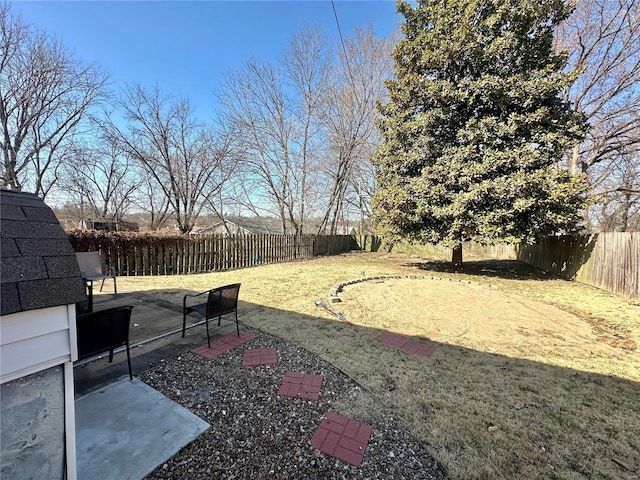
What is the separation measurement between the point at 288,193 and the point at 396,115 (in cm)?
777

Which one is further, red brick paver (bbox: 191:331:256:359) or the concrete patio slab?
red brick paver (bbox: 191:331:256:359)

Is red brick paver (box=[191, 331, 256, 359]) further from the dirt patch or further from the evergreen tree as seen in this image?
the evergreen tree

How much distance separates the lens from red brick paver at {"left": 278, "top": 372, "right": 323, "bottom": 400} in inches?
94.3

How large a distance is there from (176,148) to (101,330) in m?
14.4

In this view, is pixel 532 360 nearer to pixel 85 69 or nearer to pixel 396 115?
pixel 396 115

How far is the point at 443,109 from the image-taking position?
330 inches

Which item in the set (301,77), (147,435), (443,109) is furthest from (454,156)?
(301,77)

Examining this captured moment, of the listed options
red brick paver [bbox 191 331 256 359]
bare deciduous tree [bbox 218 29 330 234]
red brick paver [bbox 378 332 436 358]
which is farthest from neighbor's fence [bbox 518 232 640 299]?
bare deciduous tree [bbox 218 29 330 234]

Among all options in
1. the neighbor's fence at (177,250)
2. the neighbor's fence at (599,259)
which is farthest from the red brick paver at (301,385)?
the neighbor's fence at (599,259)

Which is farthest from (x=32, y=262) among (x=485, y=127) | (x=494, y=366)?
(x=485, y=127)

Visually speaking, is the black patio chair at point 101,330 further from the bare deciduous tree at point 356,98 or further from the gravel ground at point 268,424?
the bare deciduous tree at point 356,98

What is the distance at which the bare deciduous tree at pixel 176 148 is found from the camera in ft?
42.9

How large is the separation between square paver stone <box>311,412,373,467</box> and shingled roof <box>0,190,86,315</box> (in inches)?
68.5

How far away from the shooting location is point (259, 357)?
120 inches
